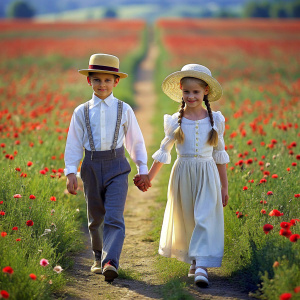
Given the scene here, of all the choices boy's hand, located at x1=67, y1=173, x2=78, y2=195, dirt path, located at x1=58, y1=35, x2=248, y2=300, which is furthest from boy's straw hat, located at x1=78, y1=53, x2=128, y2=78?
dirt path, located at x1=58, y1=35, x2=248, y2=300

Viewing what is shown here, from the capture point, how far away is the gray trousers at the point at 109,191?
4.21 m

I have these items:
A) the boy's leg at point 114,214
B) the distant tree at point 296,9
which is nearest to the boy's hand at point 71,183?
the boy's leg at point 114,214

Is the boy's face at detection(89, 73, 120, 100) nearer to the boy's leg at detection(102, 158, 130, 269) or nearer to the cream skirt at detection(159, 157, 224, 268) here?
the boy's leg at detection(102, 158, 130, 269)

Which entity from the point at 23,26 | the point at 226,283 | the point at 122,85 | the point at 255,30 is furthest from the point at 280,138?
the point at 23,26

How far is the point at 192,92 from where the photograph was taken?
169 inches

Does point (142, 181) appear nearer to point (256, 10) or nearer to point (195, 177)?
point (195, 177)

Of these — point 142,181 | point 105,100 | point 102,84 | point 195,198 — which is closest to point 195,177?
point 195,198

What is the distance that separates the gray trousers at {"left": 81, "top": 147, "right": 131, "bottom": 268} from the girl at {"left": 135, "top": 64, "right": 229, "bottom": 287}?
0.20 m

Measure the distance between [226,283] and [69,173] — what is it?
4.77 feet

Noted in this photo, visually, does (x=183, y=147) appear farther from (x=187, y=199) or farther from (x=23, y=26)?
(x=23, y=26)

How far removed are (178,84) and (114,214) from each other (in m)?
1.17

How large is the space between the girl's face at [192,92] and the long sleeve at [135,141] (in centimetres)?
44

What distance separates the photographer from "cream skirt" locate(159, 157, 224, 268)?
4.18 metres

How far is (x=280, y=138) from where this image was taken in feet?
23.9
